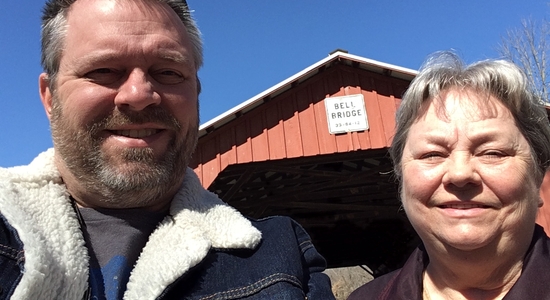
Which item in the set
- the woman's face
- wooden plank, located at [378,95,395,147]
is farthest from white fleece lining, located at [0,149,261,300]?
wooden plank, located at [378,95,395,147]

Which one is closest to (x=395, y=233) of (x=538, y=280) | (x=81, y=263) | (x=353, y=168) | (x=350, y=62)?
(x=353, y=168)

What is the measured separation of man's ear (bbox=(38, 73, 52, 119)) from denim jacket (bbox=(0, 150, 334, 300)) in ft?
0.58

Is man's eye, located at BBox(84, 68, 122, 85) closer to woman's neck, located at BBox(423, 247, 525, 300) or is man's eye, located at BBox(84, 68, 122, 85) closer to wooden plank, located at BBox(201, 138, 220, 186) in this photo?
woman's neck, located at BBox(423, 247, 525, 300)

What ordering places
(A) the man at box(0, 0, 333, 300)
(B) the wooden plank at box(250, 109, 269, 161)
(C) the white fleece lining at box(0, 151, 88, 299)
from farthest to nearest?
(B) the wooden plank at box(250, 109, 269, 161) < (A) the man at box(0, 0, 333, 300) < (C) the white fleece lining at box(0, 151, 88, 299)

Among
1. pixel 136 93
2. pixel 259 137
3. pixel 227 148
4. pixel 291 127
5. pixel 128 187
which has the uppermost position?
pixel 291 127

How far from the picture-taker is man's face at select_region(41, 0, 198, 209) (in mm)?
1552

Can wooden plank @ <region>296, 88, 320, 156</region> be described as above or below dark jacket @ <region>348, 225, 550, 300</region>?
above

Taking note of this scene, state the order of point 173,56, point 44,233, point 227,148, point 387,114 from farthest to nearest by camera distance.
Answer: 1. point 387,114
2. point 227,148
3. point 173,56
4. point 44,233

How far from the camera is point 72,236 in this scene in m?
1.46

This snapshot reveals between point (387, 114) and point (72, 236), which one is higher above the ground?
point (387, 114)

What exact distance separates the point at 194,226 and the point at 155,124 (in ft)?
1.33

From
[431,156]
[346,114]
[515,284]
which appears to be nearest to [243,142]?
[346,114]

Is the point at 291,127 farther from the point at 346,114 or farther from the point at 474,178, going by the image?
the point at 474,178

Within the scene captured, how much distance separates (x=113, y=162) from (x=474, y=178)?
1392mm
